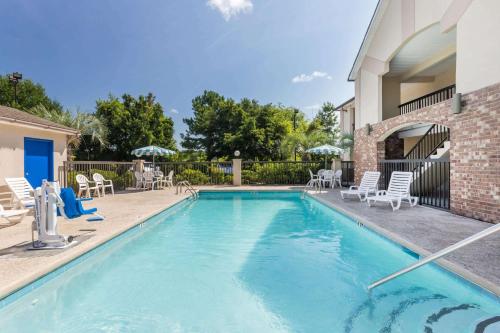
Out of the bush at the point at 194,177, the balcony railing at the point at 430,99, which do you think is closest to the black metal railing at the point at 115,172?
the bush at the point at 194,177

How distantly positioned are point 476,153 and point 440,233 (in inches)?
104

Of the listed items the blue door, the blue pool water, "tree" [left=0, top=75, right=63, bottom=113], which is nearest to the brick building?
the blue pool water

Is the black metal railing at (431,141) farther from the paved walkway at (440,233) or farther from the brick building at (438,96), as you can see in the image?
the paved walkway at (440,233)

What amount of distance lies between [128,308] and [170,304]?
47 cm

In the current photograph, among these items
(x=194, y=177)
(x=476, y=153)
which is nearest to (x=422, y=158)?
(x=476, y=153)

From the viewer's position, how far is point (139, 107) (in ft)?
101

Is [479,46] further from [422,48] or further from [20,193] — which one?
[20,193]

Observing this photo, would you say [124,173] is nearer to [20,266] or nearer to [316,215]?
[316,215]

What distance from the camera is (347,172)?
55.6 ft

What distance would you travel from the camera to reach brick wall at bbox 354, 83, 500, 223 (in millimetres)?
6199

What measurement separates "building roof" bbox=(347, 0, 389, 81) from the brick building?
0.12 feet

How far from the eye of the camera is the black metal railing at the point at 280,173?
17.7 metres

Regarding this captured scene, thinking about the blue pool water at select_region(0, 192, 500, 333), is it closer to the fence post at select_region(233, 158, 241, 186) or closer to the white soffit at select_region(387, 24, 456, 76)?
the white soffit at select_region(387, 24, 456, 76)

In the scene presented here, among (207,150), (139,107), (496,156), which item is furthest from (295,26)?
(139,107)
